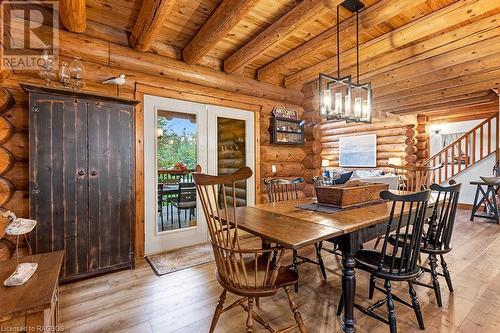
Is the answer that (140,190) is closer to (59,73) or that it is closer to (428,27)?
(59,73)

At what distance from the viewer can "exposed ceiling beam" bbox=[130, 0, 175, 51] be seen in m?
2.18

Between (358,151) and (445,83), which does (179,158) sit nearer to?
(445,83)

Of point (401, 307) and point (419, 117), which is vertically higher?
point (419, 117)

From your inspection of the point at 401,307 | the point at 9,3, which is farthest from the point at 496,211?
the point at 9,3

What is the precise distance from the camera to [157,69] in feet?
10.7

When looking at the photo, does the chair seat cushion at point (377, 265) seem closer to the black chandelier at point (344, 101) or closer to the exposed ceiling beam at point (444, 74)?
the black chandelier at point (344, 101)

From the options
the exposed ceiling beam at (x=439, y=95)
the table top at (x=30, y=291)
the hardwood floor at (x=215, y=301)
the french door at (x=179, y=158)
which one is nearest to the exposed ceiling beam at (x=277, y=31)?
the french door at (x=179, y=158)

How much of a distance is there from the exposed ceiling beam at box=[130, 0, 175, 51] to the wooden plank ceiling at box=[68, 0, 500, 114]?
0.01 metres

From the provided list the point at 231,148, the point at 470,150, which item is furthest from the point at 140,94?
the point at 470,150

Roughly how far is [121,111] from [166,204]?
137 cm

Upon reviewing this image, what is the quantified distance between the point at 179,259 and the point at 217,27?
276 cm

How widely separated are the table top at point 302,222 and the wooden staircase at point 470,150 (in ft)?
20.7

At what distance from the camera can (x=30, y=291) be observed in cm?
119

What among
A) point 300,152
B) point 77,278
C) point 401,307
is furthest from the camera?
point 300,152
